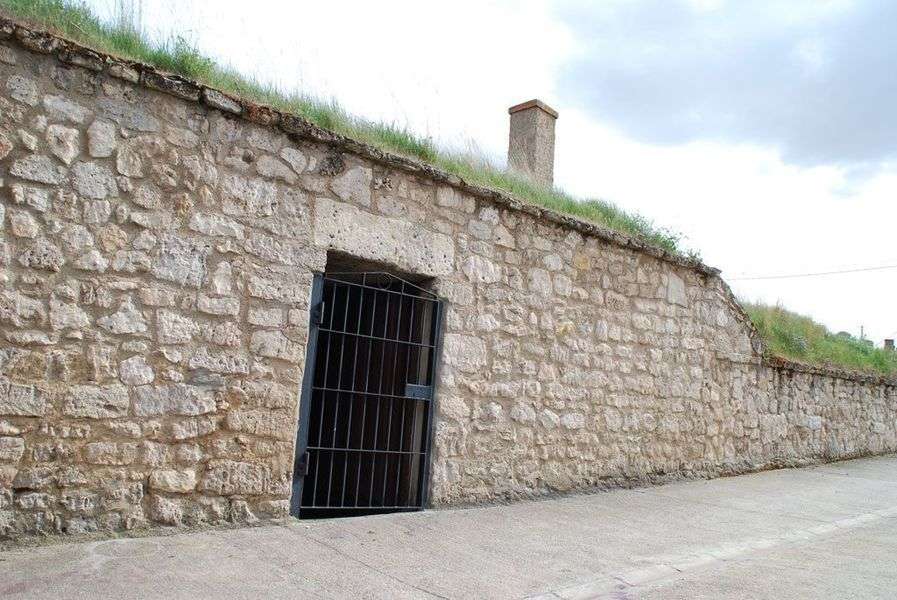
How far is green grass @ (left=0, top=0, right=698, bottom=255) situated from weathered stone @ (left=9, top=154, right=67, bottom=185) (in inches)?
34.6

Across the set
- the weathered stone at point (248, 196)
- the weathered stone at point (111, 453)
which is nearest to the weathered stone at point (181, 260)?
the weathered stone at point (248, 196)

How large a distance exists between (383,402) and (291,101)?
8.46 ft

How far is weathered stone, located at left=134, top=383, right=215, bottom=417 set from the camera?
409cm

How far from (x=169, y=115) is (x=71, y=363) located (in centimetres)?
162

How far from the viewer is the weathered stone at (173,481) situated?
4.11 meters

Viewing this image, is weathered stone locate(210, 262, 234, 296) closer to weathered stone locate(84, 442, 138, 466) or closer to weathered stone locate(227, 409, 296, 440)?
weathered stone locate(227, 409, 296, 440)

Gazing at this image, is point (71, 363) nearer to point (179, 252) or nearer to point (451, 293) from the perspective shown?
point (179, 252)

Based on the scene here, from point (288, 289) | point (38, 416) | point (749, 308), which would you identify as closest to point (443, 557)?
point (288, 289)

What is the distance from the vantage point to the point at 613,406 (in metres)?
6.95

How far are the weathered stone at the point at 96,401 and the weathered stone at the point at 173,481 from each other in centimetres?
42

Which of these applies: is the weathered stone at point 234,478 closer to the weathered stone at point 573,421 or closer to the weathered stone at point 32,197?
the weathered stone at point 32,197

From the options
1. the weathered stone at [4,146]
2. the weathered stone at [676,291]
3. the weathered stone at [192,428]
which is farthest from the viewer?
the weathered stone at [676,291]

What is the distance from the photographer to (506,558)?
4.34 metres

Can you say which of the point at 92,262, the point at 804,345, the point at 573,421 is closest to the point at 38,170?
the point at 92,262
